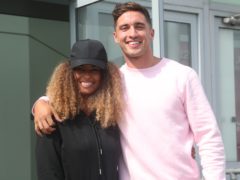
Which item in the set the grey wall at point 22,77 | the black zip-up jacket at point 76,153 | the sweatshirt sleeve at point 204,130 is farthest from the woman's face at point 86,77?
the grey wall at point 22,77

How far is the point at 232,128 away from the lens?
Result: 234 inches

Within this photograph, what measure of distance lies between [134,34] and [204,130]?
0.47 metres

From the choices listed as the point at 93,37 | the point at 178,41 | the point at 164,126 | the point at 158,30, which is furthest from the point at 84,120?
the point at 178,41

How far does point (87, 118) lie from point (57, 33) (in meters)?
4.60

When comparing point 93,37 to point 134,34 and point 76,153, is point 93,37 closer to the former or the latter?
point 134,34

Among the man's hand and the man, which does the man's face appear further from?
the man's hand

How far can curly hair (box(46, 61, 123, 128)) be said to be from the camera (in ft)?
7.14

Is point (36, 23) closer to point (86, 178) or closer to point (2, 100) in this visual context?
point (2, 100)

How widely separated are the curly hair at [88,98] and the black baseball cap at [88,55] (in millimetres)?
50

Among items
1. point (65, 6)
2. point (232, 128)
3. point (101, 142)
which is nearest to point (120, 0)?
point (65, 6)

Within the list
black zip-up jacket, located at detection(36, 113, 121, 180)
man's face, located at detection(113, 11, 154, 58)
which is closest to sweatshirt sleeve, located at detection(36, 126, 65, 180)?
black zip-up jacket, located at detection(36, 113, 121, 180)

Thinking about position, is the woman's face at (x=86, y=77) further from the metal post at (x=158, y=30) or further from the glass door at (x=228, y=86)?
the glass door at (x=228, y=86)

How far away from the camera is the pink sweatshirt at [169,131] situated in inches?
84.6

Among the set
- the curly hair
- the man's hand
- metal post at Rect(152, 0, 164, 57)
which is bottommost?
the man's hand
